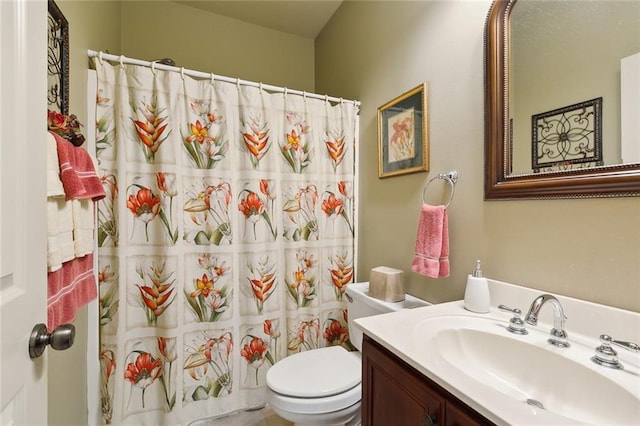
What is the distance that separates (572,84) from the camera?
0.85 metres

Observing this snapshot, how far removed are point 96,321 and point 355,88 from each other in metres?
1.97

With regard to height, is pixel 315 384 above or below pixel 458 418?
below

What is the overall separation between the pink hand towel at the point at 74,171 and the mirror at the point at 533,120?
4.37 ft

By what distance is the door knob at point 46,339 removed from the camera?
21.7 inches

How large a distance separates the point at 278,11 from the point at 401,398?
2.49 meters

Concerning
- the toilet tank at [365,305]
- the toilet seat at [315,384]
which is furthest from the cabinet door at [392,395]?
the toilet tank at [365,305]

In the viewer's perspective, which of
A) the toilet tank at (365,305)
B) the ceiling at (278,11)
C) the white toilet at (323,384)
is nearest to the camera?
the white toilet at (323,384)

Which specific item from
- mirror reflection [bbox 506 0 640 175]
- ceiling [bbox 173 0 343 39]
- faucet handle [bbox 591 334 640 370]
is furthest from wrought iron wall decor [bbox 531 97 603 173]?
ceiling [bbox 173 0 343 39]

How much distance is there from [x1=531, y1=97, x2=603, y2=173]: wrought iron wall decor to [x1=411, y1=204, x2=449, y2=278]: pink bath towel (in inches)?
14.1

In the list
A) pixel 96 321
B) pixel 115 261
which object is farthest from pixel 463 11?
pixel 96 321

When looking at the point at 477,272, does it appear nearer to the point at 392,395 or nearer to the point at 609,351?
the point at 609,351

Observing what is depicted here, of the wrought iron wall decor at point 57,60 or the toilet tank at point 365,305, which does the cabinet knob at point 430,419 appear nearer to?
the toilet tank at point 365,305

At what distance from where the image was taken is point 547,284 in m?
0.89

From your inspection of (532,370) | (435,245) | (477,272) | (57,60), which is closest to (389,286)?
(435,245)
